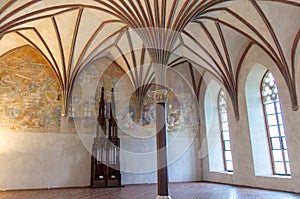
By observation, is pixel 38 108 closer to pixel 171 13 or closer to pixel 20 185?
pixel 20 185

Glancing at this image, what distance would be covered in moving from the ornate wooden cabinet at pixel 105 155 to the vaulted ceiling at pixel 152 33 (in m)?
2.73

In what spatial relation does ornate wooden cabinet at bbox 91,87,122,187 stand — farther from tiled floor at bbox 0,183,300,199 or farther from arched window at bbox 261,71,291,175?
arched window at bbox 261,71,291,175

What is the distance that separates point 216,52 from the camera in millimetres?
12156

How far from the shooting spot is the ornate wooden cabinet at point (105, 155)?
39.6 feet

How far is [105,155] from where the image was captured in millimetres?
12711

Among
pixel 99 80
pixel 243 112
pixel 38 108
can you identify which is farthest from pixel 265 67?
pixel 38 108

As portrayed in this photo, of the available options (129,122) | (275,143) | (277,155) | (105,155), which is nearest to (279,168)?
(277,155)

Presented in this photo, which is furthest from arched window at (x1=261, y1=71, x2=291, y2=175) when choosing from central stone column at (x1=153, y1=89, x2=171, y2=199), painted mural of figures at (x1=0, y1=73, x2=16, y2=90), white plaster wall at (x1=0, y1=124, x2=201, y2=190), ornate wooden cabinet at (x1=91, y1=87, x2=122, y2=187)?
painted mural of figures at (x1=0, y1=73, x2=16, y2=90)

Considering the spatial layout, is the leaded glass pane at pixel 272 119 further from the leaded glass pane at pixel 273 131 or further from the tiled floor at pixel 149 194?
the tiled floor at pixel 149 194

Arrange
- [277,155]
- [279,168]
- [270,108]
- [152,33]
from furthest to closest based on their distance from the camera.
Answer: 1. [270,108]
2. [277,155]
3. [279,168]
4. [152,33]

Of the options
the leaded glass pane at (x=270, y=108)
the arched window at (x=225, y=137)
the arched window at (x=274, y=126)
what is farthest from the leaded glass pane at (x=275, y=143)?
the arched window at (x=225, y=137)

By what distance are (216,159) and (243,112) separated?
3.92 meters

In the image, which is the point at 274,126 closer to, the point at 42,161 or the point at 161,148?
the point at 161,148

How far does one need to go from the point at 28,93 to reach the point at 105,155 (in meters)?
5.18
